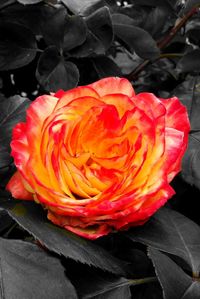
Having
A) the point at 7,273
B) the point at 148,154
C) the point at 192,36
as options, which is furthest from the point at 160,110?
the point at 192,36

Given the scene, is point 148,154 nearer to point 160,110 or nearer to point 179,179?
point 160,110

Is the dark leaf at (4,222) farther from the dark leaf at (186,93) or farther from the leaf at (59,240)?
the dark leaf at (186,93)

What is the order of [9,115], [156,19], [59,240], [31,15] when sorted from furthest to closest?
1. [156,19]
2. [31,15]
3. [9,115]
4. [59,240]

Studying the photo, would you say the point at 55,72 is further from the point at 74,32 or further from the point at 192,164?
the point at 192,164

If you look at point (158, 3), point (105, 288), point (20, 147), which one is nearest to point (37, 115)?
point (20, 147)

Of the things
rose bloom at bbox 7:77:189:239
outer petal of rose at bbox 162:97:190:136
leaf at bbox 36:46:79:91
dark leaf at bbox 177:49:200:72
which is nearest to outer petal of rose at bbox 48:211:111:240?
rose bloom at bbox 7:77:189:239

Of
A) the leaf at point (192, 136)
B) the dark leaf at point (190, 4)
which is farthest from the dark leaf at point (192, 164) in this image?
the dark leaf at point (190, 4)

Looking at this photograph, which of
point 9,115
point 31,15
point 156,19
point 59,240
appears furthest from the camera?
point 156,19
